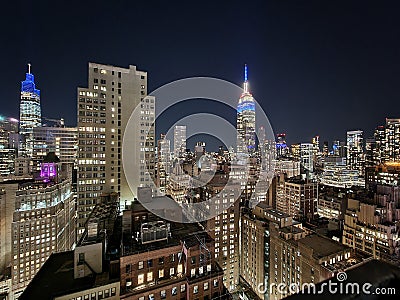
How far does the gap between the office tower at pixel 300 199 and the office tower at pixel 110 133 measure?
23388 millimetres

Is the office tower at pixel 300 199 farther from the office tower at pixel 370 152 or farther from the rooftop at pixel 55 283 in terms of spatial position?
the office tower at pixel 370 152

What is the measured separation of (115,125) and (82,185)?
637cm

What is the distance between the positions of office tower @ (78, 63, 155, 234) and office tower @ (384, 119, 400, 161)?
71250 mm

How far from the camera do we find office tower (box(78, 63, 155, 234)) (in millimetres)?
19219

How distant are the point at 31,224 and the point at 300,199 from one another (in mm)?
36033

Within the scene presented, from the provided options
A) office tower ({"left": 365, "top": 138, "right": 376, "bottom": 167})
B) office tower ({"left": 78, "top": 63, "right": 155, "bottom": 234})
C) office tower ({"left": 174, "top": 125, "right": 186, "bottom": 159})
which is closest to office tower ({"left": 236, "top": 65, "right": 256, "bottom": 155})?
office tower ({"left": 174, "top": 125, "right": 186, "bottom": 159})

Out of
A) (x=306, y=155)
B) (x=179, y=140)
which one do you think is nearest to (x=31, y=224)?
(x=179, y=140)

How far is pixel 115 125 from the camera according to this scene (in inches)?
816

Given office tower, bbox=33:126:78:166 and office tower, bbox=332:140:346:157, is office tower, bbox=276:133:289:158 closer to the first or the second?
office tower, bbox=332:140:346:157

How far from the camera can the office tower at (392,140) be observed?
60.2 metres

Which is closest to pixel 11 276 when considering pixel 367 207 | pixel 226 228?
pixel 226 228

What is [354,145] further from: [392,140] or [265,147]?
[265,147]

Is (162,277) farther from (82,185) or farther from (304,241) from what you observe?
(82,185)
